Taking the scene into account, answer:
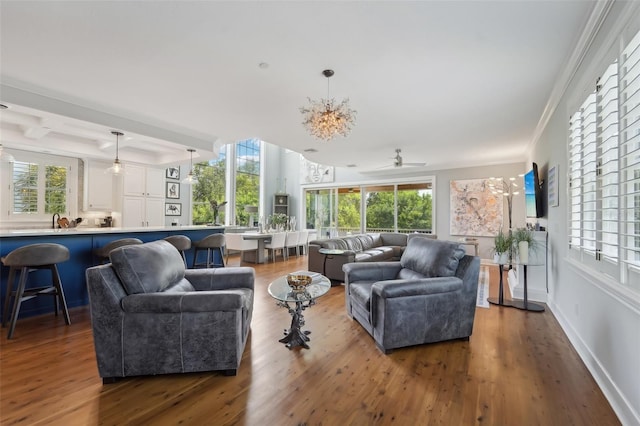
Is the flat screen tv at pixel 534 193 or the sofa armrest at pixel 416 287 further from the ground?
the flat screen tv at pixel 534 193

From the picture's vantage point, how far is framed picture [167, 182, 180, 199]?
7.73 m

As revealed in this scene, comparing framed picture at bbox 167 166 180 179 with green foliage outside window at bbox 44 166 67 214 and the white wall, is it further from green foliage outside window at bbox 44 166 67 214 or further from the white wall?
the white wall

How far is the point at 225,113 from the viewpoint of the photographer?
416 centimetres

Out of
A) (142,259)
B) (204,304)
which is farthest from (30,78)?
(204,304)

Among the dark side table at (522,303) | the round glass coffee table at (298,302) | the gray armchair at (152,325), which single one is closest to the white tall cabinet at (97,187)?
the gray armchair at (152,325)

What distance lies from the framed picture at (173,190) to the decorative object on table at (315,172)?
425 cm

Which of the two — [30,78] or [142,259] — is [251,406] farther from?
[30,78]

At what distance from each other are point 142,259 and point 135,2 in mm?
1826

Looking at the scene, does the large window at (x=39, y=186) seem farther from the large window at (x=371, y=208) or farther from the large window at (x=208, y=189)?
the large window at (x=371, y=208)

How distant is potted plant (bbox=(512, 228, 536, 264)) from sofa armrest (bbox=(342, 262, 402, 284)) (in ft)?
5.46

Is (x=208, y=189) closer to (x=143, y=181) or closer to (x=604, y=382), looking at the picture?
(x=143, y=181)

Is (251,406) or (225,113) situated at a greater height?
(225,113)

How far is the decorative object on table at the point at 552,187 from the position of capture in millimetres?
3451

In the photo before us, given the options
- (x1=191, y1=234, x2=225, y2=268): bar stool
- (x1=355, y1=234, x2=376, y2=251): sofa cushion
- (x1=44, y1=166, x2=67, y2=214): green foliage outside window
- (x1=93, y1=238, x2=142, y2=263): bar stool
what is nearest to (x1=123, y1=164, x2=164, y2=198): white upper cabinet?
(x1=44, y1=166, x2=67, y2=214): green foliage outside window
